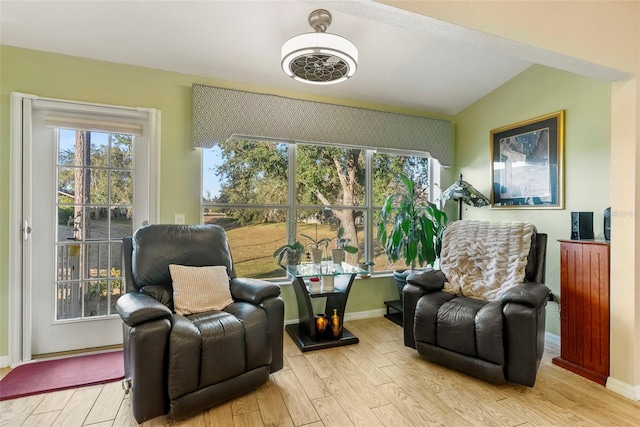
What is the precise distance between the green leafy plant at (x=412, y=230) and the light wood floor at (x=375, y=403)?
118 centimetres

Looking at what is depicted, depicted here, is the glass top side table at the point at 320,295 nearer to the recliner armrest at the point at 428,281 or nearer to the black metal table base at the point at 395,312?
the recliner armrest at the point at 428,281

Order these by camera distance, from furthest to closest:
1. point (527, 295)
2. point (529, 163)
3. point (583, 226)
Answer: point (529, 163), point (583, 226), point (527, 295)

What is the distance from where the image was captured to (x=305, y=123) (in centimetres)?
313

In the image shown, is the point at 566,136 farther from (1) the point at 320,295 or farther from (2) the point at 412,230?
(1) the point at 320,295

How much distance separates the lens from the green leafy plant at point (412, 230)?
3.24m

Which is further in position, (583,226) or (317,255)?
Result: (317,255)

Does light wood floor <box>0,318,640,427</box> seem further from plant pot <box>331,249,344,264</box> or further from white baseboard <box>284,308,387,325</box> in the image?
white baseboard <box>284,308,387,325</box>

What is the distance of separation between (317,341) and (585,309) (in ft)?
6.48

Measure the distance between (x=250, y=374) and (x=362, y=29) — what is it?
2.52m

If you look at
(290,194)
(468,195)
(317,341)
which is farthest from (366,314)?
(468,195)

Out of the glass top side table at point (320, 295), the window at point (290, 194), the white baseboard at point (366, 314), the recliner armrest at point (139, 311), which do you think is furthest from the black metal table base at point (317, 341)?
the recliner armrest at point (139, 311)

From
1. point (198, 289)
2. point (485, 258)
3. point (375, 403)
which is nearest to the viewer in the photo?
point (375, 403)

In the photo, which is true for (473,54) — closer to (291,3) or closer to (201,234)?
(291,3)

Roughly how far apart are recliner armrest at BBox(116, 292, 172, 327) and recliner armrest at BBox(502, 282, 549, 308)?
2088 millimetres
